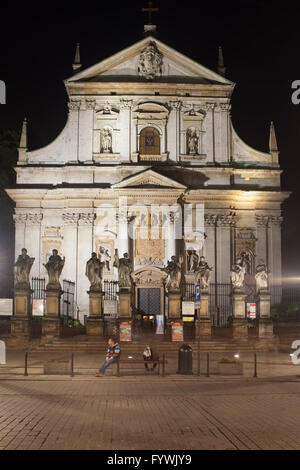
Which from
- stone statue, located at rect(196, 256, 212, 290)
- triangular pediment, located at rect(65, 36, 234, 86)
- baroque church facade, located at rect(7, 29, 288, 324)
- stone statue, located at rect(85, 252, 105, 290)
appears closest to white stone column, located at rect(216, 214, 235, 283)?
baroque church facade, located at rect(7, 29, 288, 324)

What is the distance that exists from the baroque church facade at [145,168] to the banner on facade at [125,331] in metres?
12.7

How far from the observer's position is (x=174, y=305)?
94.5 ft

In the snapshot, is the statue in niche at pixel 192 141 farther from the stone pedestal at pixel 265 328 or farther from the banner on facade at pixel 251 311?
the stone pedestal at pixel 265 328

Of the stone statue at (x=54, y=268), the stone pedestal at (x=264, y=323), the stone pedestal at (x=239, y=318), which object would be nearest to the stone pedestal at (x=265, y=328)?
the stone pedestal at (x=264, y=323)

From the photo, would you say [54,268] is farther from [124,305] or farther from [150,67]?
[150,67]

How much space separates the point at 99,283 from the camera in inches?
1131

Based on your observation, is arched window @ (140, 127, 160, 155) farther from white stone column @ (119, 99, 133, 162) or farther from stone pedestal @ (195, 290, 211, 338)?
stone pedestal @ (195, 290, 211, 338)

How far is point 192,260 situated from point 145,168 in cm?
692

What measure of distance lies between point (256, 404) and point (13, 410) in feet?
18.0

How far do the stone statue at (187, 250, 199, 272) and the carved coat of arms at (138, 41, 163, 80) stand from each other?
12.4 m

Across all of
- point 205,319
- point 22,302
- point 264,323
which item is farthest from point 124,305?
point 264,323

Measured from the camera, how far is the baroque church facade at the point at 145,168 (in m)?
40.0

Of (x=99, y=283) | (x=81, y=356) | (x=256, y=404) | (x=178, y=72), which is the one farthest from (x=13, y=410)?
(x=178, y=72)
